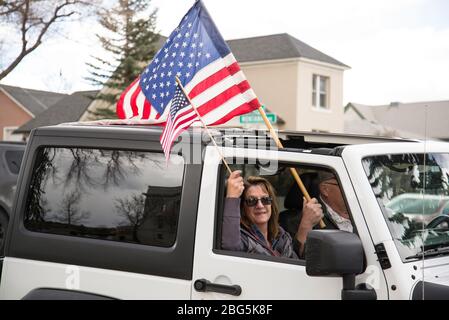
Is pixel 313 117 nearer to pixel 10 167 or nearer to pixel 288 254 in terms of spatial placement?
pixel 10 167

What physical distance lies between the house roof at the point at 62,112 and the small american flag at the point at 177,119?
35177 millimetres

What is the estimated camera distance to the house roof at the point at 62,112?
38.9 metres

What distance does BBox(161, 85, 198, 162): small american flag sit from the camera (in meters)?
3.29

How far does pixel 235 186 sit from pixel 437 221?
1.08 metres

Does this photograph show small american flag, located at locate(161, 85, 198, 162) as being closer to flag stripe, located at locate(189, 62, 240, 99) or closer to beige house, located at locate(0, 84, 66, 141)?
flag stripe, located at locate(189, 62, 240, 99)

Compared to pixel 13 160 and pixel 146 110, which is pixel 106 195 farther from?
pixel 13 160

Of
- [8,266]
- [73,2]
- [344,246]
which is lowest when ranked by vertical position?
[8,266]

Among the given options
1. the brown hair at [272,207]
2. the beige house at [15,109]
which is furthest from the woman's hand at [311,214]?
the beige house at [15,109]

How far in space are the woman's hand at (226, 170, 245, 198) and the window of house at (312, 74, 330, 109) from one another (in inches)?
1180

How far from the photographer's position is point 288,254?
3.42 m

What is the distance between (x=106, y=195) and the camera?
11.4 ft

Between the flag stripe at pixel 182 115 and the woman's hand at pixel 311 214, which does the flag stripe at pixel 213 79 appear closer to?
the flag stripe at pixel 182 115

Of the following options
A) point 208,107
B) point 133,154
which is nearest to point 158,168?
point 133,154

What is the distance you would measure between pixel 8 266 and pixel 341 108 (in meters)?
31.5
